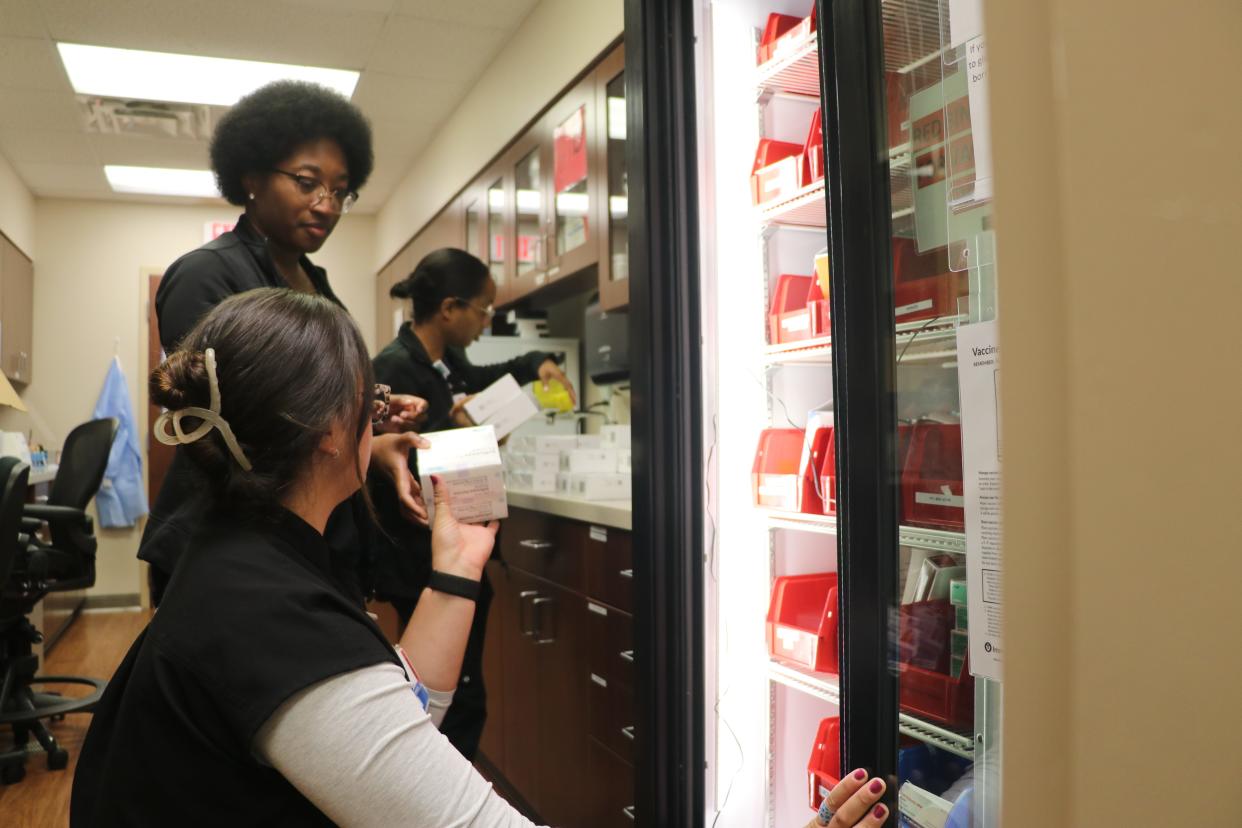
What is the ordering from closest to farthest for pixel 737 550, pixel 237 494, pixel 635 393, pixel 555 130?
pixel 237 494
pixel 635 393
pixel 737 550
pixel 555 130

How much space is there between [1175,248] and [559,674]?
217 centimetres

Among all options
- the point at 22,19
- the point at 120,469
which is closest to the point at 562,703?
the point at 22,19

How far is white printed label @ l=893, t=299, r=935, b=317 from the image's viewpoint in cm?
92

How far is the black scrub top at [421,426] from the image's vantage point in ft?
6.44

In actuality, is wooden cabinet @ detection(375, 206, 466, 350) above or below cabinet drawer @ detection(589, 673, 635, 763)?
above

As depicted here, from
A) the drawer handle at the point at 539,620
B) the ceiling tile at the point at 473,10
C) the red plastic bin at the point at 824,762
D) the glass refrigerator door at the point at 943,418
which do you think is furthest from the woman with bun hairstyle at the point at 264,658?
the ceiling tile at the point at 473,10

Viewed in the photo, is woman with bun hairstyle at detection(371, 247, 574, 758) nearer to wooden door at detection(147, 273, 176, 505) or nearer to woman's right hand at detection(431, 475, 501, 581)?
woman's right hand at detection(431, 475, 501, 581)

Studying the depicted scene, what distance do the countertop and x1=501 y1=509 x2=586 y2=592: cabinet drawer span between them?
3 cm

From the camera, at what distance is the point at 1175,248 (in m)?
0.49

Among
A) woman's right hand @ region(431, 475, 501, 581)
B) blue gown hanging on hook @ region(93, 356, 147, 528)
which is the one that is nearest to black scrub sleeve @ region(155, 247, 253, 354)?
woman's right hand @ region(431, 475, 501, 581)

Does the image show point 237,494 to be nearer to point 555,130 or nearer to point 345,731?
point 345,731

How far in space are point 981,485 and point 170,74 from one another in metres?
4.51

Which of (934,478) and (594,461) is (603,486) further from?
(934,478)

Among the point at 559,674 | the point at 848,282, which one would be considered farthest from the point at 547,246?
the point at 848,282
